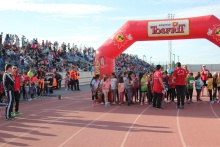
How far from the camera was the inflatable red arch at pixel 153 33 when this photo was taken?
46.7ft

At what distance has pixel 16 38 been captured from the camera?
26.1 m

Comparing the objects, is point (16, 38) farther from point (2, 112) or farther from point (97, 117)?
point (97, 117)

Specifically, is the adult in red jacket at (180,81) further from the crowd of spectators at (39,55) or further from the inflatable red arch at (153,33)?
the crowd of spectators at (39,55)

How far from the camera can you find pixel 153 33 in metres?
14.9

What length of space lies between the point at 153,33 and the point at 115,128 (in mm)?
7538

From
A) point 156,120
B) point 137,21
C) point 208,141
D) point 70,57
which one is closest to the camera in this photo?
point 208,141

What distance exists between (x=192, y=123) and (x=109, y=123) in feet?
8.28

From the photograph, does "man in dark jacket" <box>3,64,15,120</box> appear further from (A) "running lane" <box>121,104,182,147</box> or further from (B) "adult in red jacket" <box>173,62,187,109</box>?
(B) "adult in red jacket" <box>173,62,187,109</box>

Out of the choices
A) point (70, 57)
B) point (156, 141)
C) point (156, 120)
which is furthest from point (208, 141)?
point (70, 57)

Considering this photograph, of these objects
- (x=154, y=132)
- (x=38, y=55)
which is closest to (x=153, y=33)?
(x=154, y=132)

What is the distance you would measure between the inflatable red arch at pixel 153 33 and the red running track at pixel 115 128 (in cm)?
406

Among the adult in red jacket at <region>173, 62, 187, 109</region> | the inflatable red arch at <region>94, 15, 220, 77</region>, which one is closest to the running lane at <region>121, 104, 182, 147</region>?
→ the adult in red jacket at <region>173, 62, 187, 109</region>

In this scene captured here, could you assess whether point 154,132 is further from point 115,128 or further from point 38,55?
point 38,55

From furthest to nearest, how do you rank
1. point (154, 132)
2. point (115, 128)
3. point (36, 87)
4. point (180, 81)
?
point (36, 87) < point (180, 81) < point (115, 128) < point (154, 132)
